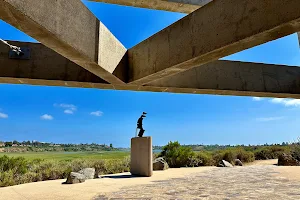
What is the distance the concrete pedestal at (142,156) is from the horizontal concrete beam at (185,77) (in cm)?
520

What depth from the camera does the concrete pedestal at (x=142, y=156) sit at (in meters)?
11.0

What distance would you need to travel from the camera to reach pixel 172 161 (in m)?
16.5

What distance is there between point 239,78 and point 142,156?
6484 millimetres

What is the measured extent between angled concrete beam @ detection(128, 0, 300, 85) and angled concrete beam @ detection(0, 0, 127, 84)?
0.90 meters

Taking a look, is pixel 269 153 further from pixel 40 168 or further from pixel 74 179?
pixel 40 168

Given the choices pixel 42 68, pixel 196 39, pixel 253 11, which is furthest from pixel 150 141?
pixel 253 11

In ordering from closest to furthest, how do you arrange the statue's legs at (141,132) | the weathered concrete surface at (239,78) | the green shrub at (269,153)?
the weathered concrete surface at (239,78) → the statue's legs at (141,132) → the green shrub at (269,153)

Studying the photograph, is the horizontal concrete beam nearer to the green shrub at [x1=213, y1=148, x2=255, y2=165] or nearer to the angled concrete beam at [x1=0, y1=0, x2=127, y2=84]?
the angled concrete beam at [x1=0, y1=0, x2=127, y2=84]

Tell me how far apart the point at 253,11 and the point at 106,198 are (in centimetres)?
538

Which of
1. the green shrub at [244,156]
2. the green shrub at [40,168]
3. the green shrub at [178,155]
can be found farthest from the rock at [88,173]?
the green shrub at [244,156]

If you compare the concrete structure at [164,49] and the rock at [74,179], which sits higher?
→ the concrete structure at [164,49]

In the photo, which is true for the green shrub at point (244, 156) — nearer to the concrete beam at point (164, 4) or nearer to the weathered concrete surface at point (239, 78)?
the weathered concrete surface at point (239, 78)

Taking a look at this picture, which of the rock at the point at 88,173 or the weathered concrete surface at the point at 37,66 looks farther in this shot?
the rock at the point at 88,173

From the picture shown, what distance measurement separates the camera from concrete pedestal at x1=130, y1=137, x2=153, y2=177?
11.0m
